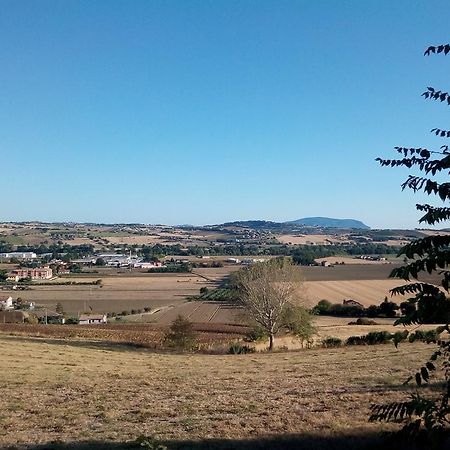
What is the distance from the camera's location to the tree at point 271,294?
3969 centimetres

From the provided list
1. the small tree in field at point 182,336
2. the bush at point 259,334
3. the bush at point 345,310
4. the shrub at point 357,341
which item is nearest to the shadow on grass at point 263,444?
the shrub at point 357,341

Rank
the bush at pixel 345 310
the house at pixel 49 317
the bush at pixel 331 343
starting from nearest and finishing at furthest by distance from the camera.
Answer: the bush at pixel 331 343 < the bush at pixel 345 310 < the house at pixel 49 317

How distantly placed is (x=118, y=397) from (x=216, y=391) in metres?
3.19

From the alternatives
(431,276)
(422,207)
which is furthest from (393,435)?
(422,207)

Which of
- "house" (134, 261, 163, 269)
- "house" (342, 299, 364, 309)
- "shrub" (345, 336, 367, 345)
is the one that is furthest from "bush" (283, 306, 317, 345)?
"house" (134, 261, 163, 269)

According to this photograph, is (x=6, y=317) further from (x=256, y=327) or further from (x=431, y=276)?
(x=431, y=276)

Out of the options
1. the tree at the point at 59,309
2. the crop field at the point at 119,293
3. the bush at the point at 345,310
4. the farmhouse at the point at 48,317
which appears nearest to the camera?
the bush at the point at 345,310

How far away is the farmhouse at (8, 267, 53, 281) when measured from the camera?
11294cm

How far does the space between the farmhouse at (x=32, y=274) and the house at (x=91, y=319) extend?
4993 cm

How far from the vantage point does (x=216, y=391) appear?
1675cm

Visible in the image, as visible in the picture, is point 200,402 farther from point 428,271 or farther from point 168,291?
point 168,291

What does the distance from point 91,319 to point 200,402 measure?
54.5 meters

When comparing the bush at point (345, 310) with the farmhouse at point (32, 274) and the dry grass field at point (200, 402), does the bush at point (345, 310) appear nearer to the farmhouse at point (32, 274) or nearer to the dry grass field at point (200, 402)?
the dry grass field at point (200, 402)


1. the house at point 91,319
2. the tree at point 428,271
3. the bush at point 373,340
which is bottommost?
the house at point 91,319
